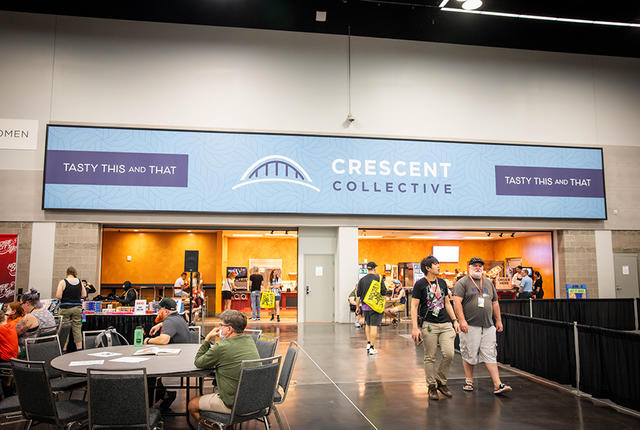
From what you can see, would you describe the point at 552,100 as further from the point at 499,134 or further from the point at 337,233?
the point at 337,233

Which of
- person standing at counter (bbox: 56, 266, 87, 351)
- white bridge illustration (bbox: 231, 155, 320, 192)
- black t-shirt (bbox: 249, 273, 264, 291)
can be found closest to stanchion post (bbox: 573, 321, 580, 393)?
person standing at counter (bbox: 56, 266, 87, 351)

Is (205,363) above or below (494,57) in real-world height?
below

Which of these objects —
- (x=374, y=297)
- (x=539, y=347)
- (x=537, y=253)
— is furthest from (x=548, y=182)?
(x=539, y=347)

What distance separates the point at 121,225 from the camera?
509 inches

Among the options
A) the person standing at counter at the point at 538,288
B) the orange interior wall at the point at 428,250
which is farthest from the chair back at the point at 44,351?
the orange interior wall at the point at 428,250

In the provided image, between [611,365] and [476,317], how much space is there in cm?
154

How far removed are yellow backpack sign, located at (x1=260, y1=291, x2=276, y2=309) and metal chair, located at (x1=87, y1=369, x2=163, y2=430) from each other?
11720mm

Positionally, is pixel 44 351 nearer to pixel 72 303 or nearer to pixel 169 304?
pixel 169 304

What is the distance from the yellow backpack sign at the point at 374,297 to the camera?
842 centimetres

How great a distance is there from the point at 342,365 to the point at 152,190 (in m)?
7.83

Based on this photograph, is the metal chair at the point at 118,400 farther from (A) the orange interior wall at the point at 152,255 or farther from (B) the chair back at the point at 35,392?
(A) the orange interior wall at the point at 152,255

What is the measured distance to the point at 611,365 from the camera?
5273 millimetres

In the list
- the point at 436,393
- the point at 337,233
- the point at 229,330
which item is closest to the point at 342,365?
the point at 436,393

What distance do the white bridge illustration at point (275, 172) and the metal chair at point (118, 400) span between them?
1002cm
